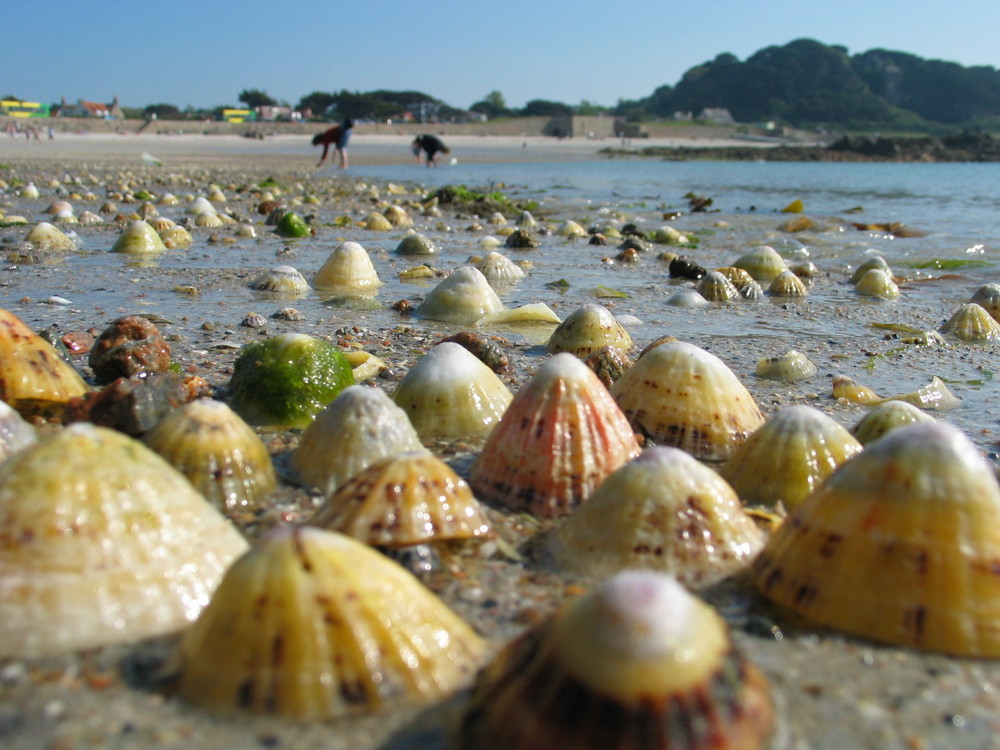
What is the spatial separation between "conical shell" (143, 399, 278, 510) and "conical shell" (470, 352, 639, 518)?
2.36 ft

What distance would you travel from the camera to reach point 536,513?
2.48 m

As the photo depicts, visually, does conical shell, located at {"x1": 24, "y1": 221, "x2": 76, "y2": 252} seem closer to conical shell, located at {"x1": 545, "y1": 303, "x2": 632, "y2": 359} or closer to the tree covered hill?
conical shell, located at {"x1": 545, "y1": 303, "x2": 632, "y2": 359}

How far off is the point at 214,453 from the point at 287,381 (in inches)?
37.4

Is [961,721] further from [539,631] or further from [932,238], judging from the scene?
[932,238]

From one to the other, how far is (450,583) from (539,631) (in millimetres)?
760

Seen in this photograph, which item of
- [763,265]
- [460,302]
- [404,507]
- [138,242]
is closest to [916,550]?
[404,507]

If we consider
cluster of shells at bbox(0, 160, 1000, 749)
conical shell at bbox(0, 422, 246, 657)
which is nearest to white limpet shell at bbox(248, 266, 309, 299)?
cluster of shells at bbox(0, 160, 1000, 749)

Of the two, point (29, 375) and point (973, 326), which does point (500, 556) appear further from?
point (973, 326)

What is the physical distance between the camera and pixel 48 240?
8.29 m

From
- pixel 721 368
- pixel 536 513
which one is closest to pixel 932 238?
pixel 721 368

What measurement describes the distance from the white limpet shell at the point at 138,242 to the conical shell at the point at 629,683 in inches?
324

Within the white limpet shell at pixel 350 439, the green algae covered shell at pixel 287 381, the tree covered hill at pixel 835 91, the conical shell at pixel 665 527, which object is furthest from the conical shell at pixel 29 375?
the tree covered hill at pixel 835 91

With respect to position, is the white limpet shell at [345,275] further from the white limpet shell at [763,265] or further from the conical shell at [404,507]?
the conical shell at [404,507]

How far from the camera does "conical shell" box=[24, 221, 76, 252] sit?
8219 mm
